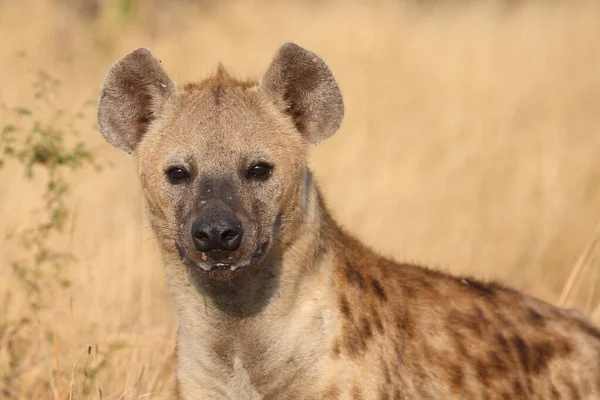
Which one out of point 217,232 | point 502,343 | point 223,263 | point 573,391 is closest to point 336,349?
point 223,263

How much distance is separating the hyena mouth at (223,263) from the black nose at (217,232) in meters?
0.07

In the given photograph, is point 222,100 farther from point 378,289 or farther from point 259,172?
point 378,289

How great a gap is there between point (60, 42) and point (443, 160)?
389 cm

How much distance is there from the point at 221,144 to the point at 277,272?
1.55 ft

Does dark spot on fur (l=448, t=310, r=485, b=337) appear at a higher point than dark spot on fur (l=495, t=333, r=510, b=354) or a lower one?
higher

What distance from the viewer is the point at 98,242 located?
6383 millimetres

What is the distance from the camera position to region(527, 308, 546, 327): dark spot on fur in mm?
4277

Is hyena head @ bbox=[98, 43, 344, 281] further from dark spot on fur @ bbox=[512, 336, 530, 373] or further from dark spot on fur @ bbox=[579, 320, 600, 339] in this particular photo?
dark spot on fur @ bbox=[579, 320, 600, 339]

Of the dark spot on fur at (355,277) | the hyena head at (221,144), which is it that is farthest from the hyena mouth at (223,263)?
the dark spot on fur at (355,277)

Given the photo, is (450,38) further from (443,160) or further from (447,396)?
(447,396)

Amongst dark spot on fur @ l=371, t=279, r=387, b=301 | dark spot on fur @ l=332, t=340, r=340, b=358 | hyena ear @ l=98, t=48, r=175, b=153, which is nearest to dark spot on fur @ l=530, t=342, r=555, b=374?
dark spot on fur @ l=371, t=279, r=387, b=301

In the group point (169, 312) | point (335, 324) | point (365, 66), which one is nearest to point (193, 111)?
point (335, 324)

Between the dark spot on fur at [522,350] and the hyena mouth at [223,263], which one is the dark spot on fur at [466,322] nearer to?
the dark spot on fur at [522,350]

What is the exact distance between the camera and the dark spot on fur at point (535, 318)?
428cm
